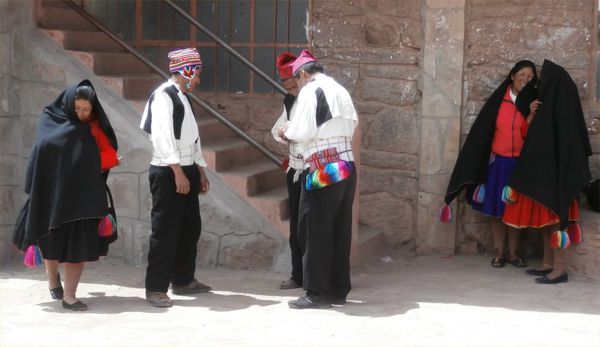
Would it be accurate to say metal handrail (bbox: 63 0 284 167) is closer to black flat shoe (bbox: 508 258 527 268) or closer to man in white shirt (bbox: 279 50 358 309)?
man in white shirt (bbox: 279 50 358 309)

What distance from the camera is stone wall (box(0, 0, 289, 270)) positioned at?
7.38m

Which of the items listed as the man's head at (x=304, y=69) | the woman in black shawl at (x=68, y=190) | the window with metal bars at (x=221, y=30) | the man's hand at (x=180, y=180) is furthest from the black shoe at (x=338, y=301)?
the window with metal bars at (x=221, y=30)

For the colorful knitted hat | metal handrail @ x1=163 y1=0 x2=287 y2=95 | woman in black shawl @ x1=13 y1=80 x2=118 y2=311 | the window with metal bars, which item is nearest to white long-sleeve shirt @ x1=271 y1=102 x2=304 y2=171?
the colorful knitted hat

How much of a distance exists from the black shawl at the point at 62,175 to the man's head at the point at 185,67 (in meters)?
0.55

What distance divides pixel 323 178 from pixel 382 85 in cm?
199

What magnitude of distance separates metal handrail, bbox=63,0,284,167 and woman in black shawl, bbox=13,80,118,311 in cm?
138

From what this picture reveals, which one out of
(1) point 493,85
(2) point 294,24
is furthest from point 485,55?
(2) point 294,24

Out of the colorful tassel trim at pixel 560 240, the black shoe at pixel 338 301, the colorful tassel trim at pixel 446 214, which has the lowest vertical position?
the black shoe at pixel 338 301

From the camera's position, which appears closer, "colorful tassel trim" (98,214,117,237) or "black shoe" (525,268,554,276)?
"colorful tassel trim" (98,214,117,237)

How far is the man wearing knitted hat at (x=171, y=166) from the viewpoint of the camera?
609 centimetres

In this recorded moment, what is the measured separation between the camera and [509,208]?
7234 mm

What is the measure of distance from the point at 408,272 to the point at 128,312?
2334 mm

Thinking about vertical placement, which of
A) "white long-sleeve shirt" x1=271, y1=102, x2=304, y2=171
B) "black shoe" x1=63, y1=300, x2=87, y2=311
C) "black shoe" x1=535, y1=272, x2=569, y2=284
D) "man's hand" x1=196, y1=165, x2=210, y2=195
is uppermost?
"white long-sleeve shirt" x1=271, y1=102, x2=304, y2=171

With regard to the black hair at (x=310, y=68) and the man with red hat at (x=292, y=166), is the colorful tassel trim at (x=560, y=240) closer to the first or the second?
the man with red hat at (x=292, y=166)
